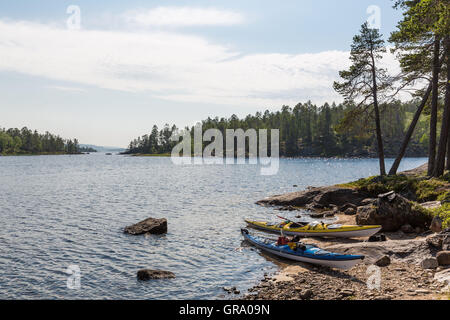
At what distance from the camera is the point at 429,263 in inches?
537

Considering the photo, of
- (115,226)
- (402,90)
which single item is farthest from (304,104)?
(115,226)

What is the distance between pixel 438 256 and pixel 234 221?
53.9ft

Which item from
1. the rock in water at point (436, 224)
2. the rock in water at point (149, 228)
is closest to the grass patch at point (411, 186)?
the rock in water at point (436, 224)

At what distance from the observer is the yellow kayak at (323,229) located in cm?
1991

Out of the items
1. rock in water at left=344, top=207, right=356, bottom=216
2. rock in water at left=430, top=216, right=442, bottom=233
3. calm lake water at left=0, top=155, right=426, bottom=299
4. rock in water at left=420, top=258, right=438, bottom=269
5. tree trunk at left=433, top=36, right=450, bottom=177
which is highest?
tree trunk at left=433, top=36, right=450, bottom=177

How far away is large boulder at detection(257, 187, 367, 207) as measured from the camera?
31.7 meters

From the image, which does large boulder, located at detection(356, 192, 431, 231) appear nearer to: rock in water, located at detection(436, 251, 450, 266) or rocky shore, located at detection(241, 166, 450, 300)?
rocky shore, located at detection(241, 166, 450, 300)

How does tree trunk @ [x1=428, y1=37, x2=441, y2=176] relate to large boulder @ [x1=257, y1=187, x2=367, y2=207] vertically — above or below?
above

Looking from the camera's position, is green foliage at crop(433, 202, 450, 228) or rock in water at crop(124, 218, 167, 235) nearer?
green foliage at crop(433, 202, 450, 228)

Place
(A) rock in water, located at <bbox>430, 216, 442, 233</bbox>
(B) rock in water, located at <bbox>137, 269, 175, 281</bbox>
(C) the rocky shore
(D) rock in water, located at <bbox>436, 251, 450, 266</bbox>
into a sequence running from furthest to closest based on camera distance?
(A) rock in water, located at <bbox>430, 216, 442, 233</bbox> → (B) rock in water, located at <bbox>137, 269, 175, 281</bbox> → (D) rock in water, located at <bbox>436, 251, 450, 266</bbox> → (C) the rocky shore

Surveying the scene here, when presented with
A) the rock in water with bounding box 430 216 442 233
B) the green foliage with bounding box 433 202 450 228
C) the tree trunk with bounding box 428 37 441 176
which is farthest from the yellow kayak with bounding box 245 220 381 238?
the tree trunk with bounding box 428 37 441 176

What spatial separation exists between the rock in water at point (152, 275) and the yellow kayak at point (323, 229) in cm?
750

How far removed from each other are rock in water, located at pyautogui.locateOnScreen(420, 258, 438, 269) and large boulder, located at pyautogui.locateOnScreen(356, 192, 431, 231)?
6130 millimetres

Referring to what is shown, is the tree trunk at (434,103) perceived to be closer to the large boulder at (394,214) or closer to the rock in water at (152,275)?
the large boulder at (394,214)
